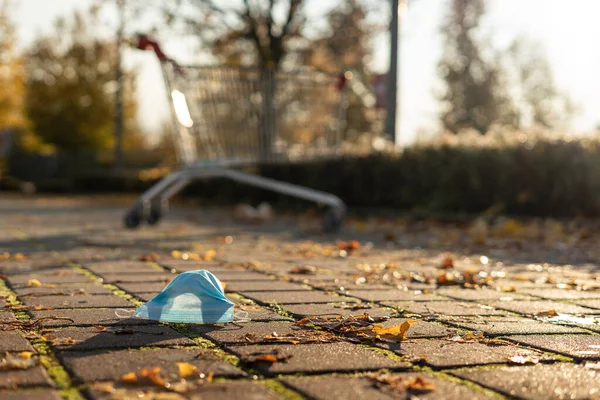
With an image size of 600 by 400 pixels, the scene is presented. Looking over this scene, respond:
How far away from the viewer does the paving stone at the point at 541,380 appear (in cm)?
227

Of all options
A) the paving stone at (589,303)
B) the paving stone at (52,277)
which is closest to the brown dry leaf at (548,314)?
the paving stone at (589,303)

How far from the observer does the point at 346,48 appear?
62.0 ft

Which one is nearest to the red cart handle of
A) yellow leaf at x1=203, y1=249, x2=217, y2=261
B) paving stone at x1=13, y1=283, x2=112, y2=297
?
yellow leaf at x1=203, y1=249, x2=217, y2=261

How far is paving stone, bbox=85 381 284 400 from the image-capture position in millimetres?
2139

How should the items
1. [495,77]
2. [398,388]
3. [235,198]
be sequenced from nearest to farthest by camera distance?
[398,388] < [235,198] < [495,77]

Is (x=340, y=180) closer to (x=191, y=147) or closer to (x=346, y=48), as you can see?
(x=191, y=147)

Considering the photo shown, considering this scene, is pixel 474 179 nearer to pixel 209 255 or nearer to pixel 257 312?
pixel 209 255

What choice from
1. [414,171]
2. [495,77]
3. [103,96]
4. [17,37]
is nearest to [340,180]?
[414,171]

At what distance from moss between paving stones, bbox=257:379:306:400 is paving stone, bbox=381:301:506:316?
56.4 inches

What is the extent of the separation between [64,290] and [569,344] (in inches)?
94.1

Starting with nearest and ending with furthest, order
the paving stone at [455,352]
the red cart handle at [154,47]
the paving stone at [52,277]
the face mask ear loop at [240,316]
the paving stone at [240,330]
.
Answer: the paving stone at [455,352] < the paving stone at [240,330] < the face mask ear loop at [240,316] < the paving stone at [52,277] < the red cart handle at [154,47]

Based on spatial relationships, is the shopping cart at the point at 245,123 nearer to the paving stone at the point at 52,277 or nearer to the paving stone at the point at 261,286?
the paving stone at the point at 52,277

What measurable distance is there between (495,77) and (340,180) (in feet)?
129

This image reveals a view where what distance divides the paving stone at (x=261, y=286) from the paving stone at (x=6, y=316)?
1.20 metres
